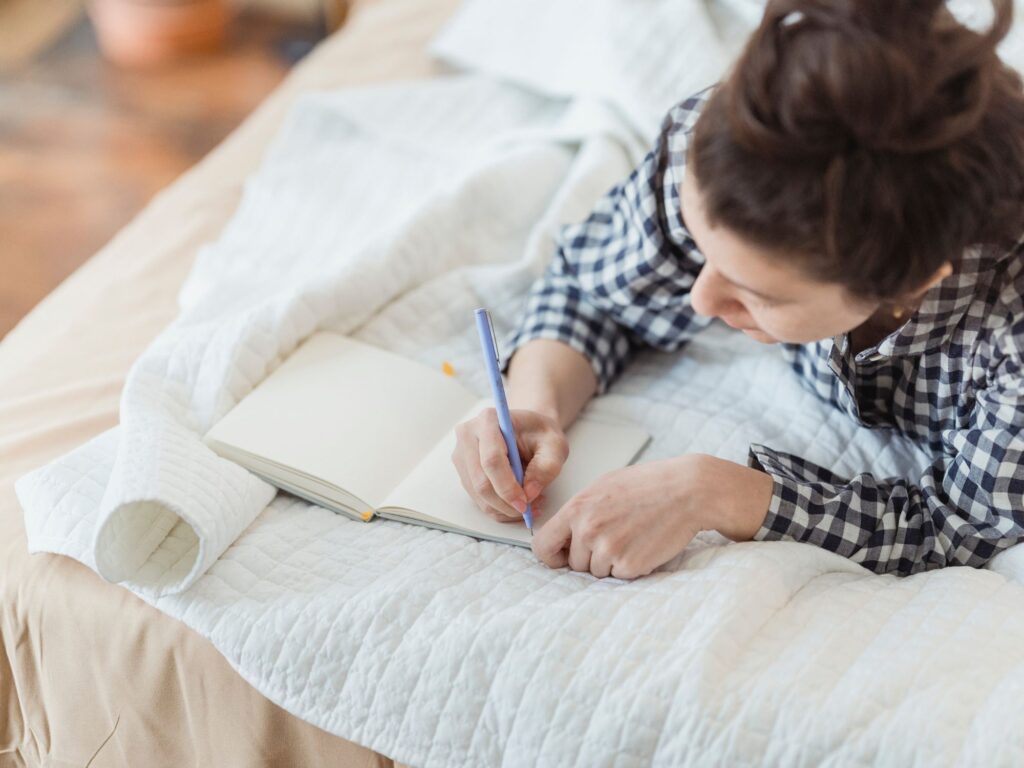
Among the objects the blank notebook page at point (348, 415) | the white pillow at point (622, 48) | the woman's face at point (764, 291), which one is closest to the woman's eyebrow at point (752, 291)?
the woman's face at point (764, 291)

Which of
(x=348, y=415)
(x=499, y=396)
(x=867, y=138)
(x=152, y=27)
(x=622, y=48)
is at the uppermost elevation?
(x=867, y=138)

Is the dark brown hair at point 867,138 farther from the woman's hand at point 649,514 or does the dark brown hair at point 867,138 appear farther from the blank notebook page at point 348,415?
the blank notebook page at point 348,415

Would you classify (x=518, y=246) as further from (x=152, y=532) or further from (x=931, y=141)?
(x=931, y=141)

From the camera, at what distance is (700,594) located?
0.81 m

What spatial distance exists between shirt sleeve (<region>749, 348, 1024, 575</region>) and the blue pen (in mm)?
196

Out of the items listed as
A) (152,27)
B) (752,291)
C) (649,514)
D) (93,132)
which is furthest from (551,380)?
(152,27)

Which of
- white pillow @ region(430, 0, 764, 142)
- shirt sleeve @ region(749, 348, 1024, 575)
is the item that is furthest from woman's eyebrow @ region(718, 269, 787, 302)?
white pillow @ region(430, 0, 764, 142)

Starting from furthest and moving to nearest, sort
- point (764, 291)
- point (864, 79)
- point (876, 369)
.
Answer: point (876, 369)
point (764, 291)
point (864, 79)

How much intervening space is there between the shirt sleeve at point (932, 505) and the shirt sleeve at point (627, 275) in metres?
0.20

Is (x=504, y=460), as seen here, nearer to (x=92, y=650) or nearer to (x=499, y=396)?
(x=499, y=396)

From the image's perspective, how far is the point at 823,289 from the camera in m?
0.72

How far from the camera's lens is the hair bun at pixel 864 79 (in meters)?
0.63

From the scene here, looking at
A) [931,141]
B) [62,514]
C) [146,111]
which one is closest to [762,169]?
[931,141]

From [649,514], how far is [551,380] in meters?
0.23
